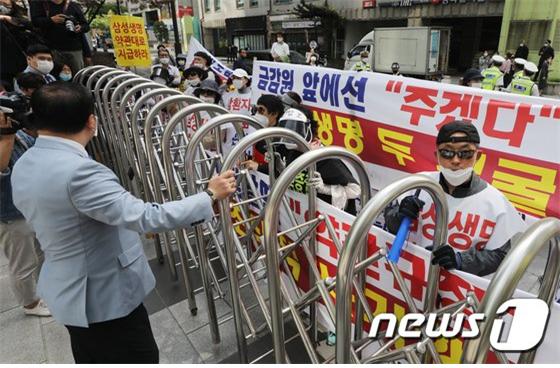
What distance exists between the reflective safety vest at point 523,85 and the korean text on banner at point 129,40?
6428mm

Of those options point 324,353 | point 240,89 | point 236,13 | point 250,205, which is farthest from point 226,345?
point 236,13

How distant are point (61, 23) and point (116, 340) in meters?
5.47

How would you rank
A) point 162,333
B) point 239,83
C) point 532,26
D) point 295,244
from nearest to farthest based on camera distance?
point 295,244
point 162,333
point 239,83
point 532,26

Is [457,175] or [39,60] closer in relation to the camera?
[457,175]

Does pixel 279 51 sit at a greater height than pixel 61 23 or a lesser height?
lesser

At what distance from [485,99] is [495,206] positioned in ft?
2.99

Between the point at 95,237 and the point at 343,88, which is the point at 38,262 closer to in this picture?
the point at 95,237

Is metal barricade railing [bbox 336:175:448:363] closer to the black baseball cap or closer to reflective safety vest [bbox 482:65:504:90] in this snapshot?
the black baseball cap

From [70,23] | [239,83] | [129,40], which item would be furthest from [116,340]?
[129,40]

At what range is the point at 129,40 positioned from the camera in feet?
23.1

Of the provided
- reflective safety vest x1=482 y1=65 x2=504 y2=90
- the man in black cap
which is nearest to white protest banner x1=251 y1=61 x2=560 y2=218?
the man in black cap

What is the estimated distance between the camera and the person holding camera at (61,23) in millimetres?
5699

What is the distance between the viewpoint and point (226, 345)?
287 centimetres

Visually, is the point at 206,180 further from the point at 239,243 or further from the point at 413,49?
the point at 413,49
